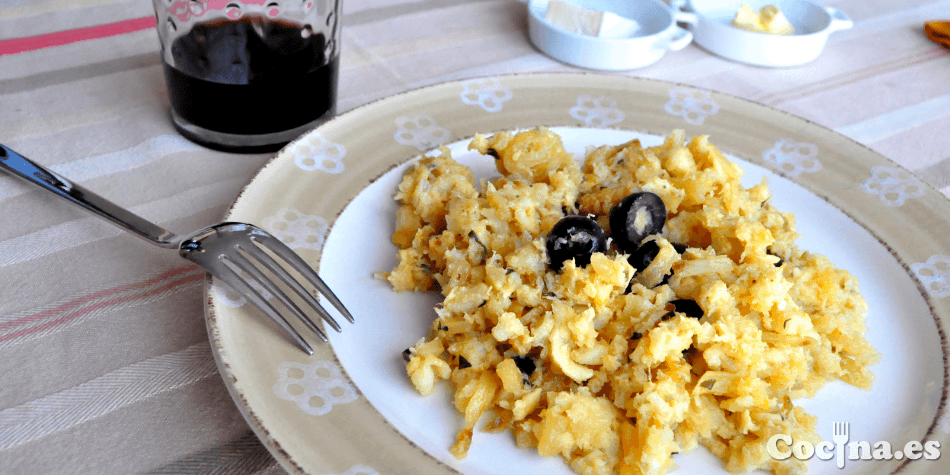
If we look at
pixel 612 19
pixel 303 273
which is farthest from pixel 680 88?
pixel 303 273

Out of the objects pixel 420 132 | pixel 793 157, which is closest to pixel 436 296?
pixel 420 132

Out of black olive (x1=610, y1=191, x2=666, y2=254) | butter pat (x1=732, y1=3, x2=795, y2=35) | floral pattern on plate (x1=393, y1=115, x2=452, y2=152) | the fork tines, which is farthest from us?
butter pat (x1=732, y1=3, x2=795, y2=35)

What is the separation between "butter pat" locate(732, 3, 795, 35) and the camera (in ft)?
8.13

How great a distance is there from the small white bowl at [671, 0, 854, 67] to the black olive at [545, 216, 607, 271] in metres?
1.49

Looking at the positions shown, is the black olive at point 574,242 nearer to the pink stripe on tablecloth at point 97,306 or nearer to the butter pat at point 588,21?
the pink stripe on tablecloth at point 97,306

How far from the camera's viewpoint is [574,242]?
1.35 metres

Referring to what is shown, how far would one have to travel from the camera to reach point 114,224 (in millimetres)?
1556

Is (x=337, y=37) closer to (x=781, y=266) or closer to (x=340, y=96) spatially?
(x=340, y=96)

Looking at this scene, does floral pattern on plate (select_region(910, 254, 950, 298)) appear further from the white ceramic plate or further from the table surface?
the table surface

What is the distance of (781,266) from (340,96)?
1.44 meters

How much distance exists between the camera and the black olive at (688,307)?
1.30 m

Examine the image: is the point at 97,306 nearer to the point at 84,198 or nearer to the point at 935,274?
the point at 84,198

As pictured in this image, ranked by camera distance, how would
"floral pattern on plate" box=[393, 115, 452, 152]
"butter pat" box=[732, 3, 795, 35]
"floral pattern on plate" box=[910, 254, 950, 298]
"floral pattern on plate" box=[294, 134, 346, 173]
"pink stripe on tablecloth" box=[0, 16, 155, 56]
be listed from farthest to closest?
"butter pat" box=[732, 3, 795, 35] → "pink stripe on tablecloth" box=[0, 16, 155, 56] → "floral pattern on plate" box=[393, 115, 452, 152] → "floral pattern on plate" box=[294, 134, 346, 173] → "floral pattern on plate" box=[910, 254, 950, 298]

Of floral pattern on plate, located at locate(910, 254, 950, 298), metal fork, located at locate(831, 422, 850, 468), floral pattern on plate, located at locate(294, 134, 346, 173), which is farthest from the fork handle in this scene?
floral pattern on plate, located at locate(910, 254, 950, 298)
